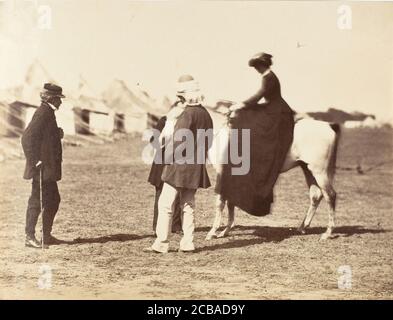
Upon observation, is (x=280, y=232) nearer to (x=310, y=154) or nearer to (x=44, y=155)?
(x=310, y=154)

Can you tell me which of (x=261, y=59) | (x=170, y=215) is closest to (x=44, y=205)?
(x=170, y=215)

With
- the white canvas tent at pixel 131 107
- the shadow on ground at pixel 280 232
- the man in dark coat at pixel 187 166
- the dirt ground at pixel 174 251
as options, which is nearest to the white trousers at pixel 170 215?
the man in dark coat at pixel 187 166

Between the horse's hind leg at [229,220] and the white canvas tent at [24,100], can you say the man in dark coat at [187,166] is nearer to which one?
the horse's hind leg at [229,220]

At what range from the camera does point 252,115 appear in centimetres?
791

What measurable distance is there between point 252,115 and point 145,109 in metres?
1.15

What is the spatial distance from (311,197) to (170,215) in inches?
57.6

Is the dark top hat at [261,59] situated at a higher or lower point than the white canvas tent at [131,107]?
higher

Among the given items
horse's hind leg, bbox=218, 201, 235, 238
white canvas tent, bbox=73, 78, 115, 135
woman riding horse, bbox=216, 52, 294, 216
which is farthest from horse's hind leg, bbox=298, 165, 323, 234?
white canvas tent, bbox=73, 78, 115, 135

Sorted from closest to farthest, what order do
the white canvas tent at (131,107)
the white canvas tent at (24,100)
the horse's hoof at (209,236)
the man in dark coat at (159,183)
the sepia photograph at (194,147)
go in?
the sepia photograph at (194,147)
the man in dark coat at (159,183)
the horse's hoof at (209,236)
the white canvas tent at (24,100)
the white canvas tent at (131,107)

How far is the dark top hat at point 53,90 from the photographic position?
25.1ft

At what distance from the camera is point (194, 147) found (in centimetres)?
758

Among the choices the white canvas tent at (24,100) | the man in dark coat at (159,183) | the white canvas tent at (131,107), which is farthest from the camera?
the white canvas tent at (131,107)

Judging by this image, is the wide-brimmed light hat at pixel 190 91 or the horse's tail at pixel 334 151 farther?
the horse's tail at pixel 334 151
